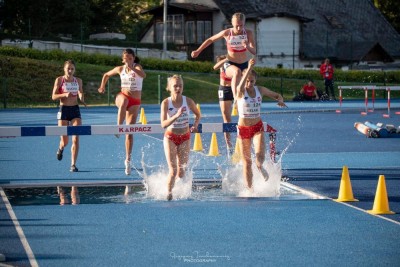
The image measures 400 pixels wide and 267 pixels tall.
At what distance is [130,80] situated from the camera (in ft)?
55.5

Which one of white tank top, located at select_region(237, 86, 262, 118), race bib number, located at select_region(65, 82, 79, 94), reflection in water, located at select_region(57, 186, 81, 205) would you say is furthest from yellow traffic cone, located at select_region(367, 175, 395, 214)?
race bib number, located at select_region(65, 82, 79, 94)

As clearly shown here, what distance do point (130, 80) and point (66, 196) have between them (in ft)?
11.0

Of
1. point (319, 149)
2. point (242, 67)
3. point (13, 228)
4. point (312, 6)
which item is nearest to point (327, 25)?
point (312, 6)

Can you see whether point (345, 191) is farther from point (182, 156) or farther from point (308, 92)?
point (308, 92)

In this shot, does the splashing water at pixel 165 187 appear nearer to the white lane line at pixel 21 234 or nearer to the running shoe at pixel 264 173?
the running shoe at pixel 264 173

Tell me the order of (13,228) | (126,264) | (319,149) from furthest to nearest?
(319,149) < (13,228) < (126,264)

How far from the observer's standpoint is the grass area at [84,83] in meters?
43.5

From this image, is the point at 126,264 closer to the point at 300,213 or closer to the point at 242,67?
the point at 300,213

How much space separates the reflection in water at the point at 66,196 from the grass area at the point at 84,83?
26.6 meters

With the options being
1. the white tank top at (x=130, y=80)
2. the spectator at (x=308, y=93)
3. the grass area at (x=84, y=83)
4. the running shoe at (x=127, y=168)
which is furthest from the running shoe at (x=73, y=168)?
the spectator at (x=308, y=93)

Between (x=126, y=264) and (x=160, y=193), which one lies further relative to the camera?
(x=160, y=193)

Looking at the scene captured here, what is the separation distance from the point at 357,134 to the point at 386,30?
49469 millimetres

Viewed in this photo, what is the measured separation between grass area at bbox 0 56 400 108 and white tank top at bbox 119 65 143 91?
81.3 ft

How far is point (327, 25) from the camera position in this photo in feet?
232
